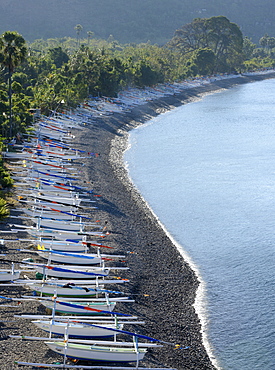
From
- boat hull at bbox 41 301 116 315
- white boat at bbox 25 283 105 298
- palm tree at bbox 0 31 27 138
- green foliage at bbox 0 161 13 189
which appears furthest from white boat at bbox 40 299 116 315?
palm tree at bbox 0 31 27 138

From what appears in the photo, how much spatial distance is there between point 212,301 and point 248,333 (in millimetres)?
3599

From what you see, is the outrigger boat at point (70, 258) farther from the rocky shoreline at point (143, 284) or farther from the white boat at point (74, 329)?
the white boat at point (74, 329)

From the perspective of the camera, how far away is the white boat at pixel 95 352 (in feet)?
71.2

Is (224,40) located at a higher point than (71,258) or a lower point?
higher

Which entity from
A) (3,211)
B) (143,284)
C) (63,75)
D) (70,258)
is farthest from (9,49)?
(63,75)

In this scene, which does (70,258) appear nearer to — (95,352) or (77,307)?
(77,307)

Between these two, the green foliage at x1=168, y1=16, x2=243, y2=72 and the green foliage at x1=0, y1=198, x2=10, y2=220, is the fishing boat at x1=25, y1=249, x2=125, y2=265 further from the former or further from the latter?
the green foliage at x1=168, y1=16, x2=243, y2=72

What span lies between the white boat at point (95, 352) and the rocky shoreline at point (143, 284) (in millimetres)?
584

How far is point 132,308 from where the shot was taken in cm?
2756

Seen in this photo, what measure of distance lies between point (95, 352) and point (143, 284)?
9525 millimetres

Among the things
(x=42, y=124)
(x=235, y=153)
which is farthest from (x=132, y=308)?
(x=235, y=153)

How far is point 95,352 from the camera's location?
21797 millimetres

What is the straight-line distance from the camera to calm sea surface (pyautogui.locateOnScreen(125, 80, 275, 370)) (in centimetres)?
2814

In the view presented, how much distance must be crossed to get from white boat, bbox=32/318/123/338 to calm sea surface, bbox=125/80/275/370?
628 centimetres
